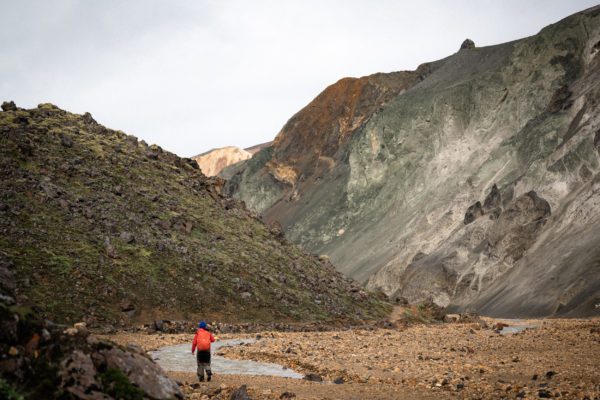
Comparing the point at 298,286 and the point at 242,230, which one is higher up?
the point at 242,230

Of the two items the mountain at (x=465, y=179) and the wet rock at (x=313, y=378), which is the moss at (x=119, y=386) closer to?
the wet rock at (x=313, y=378)

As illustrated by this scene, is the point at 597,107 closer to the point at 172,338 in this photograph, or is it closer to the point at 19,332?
the point at 172,338

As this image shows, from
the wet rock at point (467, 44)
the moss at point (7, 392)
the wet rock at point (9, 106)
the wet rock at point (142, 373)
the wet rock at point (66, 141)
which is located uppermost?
the wet rock at point (467, 44)

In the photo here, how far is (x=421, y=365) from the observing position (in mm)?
22969

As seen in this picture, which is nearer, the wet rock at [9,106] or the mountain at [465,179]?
the wet rock at [9,106]

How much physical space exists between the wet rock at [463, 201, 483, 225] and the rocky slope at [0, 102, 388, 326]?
115 feet

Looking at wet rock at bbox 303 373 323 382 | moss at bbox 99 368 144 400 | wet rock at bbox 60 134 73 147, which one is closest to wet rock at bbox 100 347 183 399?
moss at bbox 99 368 144 400

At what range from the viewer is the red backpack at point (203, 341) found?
19781mm

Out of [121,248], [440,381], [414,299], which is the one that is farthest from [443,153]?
[440,381]

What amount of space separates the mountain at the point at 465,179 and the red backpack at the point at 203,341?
38859mm

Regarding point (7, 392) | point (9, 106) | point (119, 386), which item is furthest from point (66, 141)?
point (7, 392)

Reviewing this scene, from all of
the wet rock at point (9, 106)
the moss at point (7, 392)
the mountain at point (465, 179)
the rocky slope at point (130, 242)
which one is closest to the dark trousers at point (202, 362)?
the moss at point (7, 392)

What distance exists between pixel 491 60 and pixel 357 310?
91208 mm

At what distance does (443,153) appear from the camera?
117812 millimetres
